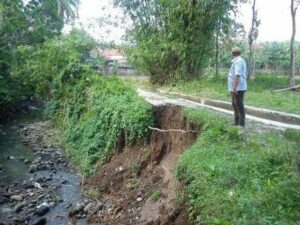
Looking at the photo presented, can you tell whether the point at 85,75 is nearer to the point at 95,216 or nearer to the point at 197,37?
the point at 197,37

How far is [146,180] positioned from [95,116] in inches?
217

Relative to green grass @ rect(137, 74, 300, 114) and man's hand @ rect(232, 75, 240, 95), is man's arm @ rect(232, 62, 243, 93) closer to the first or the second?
man's hand @ rect(232, 75, 240, 95)

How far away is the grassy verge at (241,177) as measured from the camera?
4.96 m

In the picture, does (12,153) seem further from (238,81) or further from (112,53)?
(112,53)

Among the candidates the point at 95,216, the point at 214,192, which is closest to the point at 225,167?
the point at 214,192

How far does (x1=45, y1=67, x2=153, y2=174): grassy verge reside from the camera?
11.6m

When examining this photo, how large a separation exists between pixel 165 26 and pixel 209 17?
2.22m

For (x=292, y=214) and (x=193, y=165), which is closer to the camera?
(x=292, y=214)

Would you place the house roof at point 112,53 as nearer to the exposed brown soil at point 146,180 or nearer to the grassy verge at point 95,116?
the grassy verge at point 95,116

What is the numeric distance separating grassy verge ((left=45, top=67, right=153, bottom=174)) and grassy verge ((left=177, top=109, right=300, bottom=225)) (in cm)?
366

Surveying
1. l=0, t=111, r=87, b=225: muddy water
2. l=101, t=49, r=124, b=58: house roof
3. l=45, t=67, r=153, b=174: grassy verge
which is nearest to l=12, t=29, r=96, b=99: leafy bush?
l=45, t=67, r=153, b=174: grassy verge

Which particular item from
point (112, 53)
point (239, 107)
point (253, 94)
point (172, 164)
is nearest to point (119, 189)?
point (172, 164)

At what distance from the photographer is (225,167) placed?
6.30 metres

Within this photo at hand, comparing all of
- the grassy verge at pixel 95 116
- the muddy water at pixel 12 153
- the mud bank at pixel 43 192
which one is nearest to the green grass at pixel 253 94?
the grassy verge at pixel 95 116
